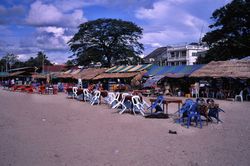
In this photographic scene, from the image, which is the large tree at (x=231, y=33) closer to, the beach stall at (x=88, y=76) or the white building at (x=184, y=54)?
the beach stall at (x=88, y=76)

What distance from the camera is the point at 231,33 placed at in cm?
3659

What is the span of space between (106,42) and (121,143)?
1720 inches

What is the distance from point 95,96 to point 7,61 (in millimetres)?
81535

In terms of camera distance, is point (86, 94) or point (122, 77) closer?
point (86, 94)

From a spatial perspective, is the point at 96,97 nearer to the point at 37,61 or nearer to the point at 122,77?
the point at 122,77

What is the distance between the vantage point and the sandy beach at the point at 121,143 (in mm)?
5988

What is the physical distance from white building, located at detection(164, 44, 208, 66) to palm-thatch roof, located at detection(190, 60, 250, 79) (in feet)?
119

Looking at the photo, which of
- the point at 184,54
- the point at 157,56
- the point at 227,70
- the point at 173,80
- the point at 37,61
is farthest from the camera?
the point at 37,61

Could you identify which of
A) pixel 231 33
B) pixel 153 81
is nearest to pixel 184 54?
pixel 231 33

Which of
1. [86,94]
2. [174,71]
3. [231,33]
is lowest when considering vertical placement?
[86,94]

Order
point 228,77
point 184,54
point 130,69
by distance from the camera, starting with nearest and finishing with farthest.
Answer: point 228,77 → point 130,69 → point 184,54

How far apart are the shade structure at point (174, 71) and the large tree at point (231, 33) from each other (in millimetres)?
9931

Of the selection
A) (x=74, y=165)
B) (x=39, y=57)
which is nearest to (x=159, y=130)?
(x=74, y=165)

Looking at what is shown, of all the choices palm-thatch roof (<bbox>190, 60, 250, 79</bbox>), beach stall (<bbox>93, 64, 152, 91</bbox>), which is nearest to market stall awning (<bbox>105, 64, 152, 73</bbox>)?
beach stall (<bbox>93, 64, 152, 91</bbox>)
